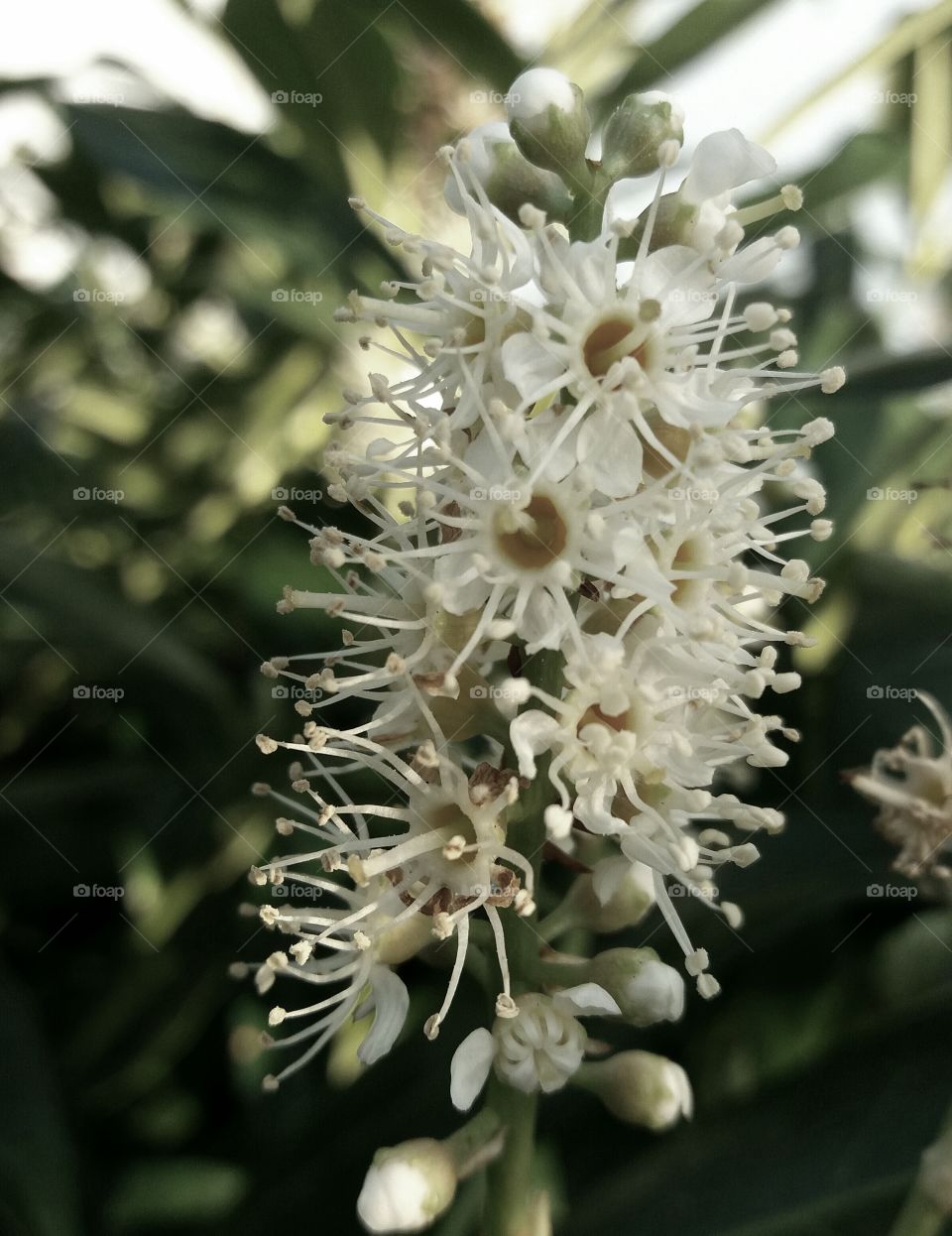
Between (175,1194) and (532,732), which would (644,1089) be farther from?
(175,1194)

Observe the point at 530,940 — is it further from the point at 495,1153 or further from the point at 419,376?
the point at 419,376

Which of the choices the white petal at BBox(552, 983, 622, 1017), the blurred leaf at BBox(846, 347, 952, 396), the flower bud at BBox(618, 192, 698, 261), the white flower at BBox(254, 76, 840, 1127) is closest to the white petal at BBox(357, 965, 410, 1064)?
the white flower at BBox(254, 76, 840, 1127)

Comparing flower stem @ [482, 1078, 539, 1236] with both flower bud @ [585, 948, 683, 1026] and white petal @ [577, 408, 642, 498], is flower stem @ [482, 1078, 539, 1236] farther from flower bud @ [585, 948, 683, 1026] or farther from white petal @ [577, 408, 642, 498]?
white petal @ [577, 408, 642, 498]

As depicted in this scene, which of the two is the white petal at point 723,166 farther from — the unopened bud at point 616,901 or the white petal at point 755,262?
the unopened bud at point 616,901

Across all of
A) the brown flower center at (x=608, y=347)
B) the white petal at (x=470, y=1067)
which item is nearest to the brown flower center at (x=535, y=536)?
the brown flower center at (x=608, y=347)

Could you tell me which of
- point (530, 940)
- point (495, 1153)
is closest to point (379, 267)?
point (530, 940)

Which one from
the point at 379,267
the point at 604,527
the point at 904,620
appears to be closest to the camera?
the point at 604,527

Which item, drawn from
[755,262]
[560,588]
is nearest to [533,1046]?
[560,588]
